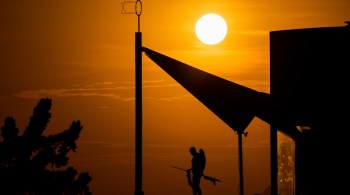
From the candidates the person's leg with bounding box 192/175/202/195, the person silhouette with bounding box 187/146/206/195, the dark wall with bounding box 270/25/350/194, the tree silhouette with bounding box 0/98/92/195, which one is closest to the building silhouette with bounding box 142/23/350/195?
the dark wall with bounding box 270/25/350/194

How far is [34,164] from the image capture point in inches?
163

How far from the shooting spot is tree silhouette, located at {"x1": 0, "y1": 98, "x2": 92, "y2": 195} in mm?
4023

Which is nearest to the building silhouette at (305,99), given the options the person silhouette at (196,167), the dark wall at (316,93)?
the dark wall at (316,93)

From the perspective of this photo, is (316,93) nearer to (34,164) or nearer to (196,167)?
(196,167)

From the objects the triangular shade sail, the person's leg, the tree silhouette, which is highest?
the triangular shade sail

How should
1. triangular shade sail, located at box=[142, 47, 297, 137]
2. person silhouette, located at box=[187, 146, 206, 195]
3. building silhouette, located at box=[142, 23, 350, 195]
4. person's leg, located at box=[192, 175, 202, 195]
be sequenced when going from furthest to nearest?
1. person's leg, located at box=[192, 175, 202, 195]
2. person silhouette, located at box=[187, 146, 206, 195]
3. building silhouette, located at box=[142, 23, 350, 195]
4. triangular shade sail, located at box=[142, 47, 297, 137]

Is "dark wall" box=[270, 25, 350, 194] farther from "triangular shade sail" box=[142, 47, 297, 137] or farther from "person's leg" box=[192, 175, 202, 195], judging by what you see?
"person's leg" box=[192, 175, 202, 195]

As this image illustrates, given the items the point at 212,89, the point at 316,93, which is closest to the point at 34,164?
the point at 212,89

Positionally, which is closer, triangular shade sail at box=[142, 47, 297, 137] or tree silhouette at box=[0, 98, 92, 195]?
tree silhouette at box=[0, 98, 92, 195]

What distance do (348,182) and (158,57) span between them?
5338mm

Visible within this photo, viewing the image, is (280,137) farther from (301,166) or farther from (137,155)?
(137,155)

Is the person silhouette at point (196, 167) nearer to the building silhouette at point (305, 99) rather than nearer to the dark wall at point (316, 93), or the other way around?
the building silhouette at point (305, 99)

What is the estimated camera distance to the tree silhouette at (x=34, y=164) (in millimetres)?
4023

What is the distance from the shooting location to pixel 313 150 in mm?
15031
